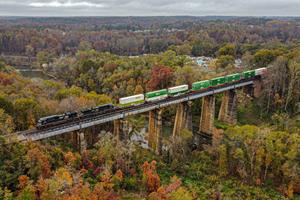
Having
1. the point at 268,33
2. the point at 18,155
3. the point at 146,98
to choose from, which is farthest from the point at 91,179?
the point at 268,33

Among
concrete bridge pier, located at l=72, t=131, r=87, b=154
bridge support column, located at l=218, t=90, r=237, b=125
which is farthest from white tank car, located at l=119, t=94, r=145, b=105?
bridge support column, located at l=218, t=90, r=237, b=125

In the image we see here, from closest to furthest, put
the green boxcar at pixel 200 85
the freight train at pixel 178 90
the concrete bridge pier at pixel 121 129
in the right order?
the concrete bridge pier at pixel 121 129 → the freight train at pixel 178 90 → the green boxcar at pixel 200 85

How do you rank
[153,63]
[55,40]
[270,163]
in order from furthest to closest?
[55,40] < [153,63] < [270,163]

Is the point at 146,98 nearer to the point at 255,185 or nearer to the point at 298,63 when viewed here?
the point at 255,185

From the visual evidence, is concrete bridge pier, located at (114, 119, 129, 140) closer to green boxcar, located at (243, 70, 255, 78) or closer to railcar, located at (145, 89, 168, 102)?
railcar, located at (145, 89, 168, 102)

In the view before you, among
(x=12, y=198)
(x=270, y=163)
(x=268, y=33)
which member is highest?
(x=268, y=33)

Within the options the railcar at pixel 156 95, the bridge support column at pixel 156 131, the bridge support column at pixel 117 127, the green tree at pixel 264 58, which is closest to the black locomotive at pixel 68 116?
the bridge support column at pixel 117 127

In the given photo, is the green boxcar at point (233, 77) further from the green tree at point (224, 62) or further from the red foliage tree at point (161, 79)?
the green tree at point (224, 62)
